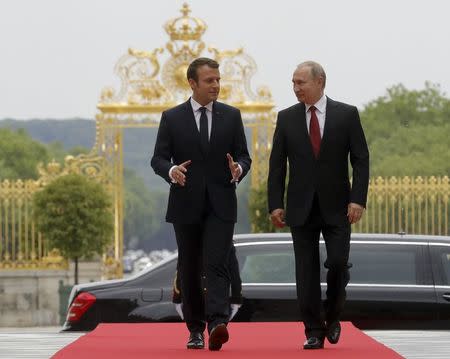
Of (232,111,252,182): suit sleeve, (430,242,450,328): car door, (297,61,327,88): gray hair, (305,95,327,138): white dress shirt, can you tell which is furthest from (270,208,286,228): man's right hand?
(430,242,450,328): car door

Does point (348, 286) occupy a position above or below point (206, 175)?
below

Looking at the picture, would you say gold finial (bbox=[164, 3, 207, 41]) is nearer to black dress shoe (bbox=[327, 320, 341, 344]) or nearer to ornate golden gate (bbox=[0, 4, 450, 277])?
ornate golden gate (bbox=[0, 4, 450, 277])

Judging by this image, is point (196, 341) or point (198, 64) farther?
point (196, 341)

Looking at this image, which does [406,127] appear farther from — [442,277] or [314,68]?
[314,68]

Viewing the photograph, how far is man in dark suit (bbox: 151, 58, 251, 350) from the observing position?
1026 centimetres

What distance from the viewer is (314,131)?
10438 millimetres

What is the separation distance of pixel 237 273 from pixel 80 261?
20.8 meters

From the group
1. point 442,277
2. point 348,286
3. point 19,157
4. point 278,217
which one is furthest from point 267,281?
point 19,157

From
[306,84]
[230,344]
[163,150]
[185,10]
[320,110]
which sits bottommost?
[230,344]

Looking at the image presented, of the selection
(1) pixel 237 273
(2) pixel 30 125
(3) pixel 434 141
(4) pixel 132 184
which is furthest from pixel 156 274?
(2) pixel 30 125

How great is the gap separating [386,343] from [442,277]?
2.31m

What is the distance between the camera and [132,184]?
5940 inches

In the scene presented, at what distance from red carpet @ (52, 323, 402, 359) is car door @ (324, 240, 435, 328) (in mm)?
1559

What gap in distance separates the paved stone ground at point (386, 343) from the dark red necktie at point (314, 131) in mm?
1380
